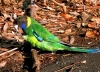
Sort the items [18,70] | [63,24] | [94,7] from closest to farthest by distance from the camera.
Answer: [18,70] < [63,24] < [94,7]

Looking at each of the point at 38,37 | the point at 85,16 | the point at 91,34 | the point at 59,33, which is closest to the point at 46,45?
the point at 38,37

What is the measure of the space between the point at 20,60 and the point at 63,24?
3.39ft

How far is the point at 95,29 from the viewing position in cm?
476

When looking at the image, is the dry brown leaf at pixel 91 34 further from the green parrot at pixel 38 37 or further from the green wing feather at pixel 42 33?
the green wing feather at pixel 42 33

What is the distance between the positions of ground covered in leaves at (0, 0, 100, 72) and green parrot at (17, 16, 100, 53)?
12 centimetres

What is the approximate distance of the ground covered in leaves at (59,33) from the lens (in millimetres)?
4051

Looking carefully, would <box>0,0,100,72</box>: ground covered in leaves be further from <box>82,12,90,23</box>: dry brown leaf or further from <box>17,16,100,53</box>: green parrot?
<box>17,16,100,53</box>: green parrot

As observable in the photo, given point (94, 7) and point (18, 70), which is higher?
point (94, 7)

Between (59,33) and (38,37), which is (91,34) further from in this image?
(38,37)

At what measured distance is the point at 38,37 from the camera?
4.11 m

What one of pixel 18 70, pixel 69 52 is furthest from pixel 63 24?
pixel 18 70

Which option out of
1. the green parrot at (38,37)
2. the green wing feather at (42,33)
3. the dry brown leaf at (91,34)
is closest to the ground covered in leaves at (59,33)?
the dry brown leaf at (91,34)

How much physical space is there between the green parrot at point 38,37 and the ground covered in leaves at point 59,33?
0.12 m

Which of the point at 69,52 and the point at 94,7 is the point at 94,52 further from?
the point at 94,7
